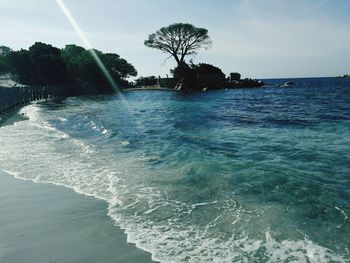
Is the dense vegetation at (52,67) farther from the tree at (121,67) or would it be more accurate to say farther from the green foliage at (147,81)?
the green foliage at (147,81)

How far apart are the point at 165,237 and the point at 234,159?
238 inches

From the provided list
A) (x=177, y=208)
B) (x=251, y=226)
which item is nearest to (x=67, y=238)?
(x=177, y=208)

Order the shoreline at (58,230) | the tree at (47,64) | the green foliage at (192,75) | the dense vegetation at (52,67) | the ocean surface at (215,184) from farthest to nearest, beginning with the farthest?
the green foliage at (192,75), the tree at (47,64), the dense vegetation at (52,67), the ocean surface at (215,184), the shoreline at (58,230)

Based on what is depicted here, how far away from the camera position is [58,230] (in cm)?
636

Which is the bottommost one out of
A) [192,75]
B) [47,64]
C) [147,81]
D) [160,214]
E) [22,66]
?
[160,214]

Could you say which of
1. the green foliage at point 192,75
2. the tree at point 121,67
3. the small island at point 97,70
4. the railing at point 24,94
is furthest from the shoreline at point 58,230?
the tree at point 121,67

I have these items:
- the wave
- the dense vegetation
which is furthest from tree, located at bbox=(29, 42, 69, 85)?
the wave

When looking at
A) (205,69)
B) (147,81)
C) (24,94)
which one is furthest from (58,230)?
(147,81)

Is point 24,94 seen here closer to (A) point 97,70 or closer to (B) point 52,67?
(B) point 52,67

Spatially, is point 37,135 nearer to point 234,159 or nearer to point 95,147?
point 95,147

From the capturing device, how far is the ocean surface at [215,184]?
5746 mm

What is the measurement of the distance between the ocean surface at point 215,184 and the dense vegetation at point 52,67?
50661 mm

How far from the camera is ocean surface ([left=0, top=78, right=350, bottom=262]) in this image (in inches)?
226

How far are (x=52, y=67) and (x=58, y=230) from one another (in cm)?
6541
